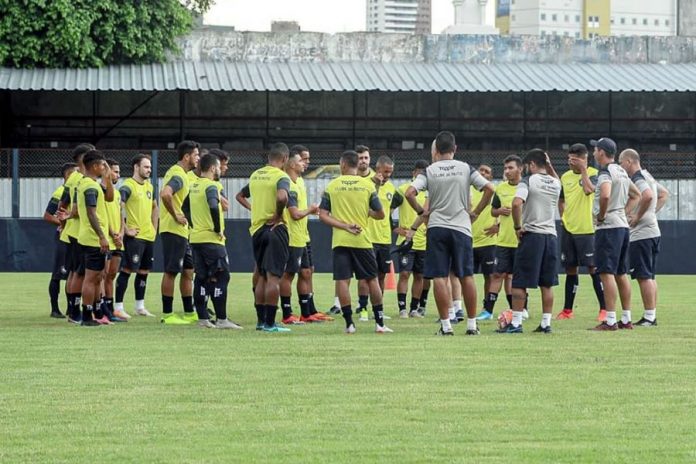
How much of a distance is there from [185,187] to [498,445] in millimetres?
10201

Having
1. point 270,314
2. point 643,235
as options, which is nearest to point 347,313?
point 270,314

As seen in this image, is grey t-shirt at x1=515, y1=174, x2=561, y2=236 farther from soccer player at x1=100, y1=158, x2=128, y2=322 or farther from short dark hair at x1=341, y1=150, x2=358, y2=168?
soccer player at x1=100, y1=158, x2=128, y2=322

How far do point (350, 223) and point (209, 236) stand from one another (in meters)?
1.85

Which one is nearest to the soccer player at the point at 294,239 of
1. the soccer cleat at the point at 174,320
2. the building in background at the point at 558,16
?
the soccer cleat at the point at 174,320

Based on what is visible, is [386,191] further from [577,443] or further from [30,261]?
[30,261]

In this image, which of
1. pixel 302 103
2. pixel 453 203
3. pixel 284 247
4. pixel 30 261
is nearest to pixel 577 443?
pixel 453 203

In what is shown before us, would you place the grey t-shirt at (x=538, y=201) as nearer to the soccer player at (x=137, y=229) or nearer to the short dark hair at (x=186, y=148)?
the short dark hair at (x=186, y=148)

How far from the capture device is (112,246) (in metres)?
18.5

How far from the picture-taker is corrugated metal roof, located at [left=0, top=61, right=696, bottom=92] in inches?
1610

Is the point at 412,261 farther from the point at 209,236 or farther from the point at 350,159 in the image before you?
the point at 350,159

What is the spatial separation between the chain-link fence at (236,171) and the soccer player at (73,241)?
56.8 ft

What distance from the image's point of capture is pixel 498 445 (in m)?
8.87

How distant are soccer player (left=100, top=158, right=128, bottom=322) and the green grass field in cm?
172

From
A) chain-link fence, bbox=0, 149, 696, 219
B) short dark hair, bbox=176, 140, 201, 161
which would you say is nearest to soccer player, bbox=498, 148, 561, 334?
short dark hair, bbox=176, 140, 201, 161
